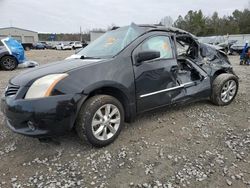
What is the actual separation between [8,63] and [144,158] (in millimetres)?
10191

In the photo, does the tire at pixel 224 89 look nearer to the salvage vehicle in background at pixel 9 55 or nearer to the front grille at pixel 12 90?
the front grille at pixel 12 90

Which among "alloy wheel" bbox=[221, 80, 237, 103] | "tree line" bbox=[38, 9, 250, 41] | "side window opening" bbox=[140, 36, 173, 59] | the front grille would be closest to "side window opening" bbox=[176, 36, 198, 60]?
"side window opening" bbox=[140, 36, 173, 59]

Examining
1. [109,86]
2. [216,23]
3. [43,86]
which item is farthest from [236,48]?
[216,23]

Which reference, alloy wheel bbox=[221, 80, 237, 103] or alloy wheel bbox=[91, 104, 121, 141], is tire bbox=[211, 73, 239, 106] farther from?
alloy wheel bbox=[91, 104, 121, 141]

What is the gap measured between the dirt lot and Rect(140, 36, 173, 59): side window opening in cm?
119

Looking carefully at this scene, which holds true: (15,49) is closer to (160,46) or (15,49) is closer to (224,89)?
(160,46)

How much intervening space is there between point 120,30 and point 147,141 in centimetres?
202

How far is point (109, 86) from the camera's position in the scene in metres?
3.12

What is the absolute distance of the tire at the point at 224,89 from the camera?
465 cm

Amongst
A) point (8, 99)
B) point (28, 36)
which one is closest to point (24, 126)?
point (8, 99)

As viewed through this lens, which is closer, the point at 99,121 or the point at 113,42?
the point at 99,121

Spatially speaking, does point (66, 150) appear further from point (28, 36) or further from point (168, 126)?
point (28, 36)

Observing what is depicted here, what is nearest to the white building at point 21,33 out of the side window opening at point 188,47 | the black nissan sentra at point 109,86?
the side window opening at point 188,47

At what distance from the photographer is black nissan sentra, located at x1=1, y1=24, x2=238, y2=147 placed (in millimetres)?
2783
